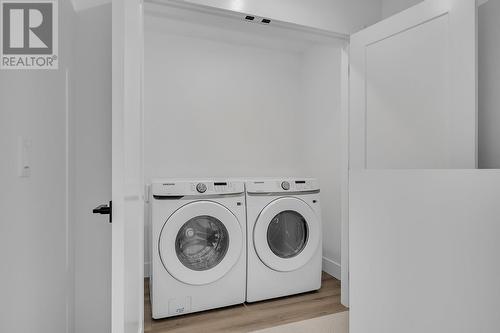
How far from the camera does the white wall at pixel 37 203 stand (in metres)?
1.35

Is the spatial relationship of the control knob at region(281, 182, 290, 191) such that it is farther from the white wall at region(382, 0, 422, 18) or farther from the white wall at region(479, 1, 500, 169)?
the white wall at region(382, 0, 422, 18)

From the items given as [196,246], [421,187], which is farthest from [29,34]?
[421,187]

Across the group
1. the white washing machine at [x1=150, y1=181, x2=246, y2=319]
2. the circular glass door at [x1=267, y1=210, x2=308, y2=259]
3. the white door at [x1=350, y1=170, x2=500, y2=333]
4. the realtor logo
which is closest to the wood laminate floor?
the white washing machine at [x1=150, y1=181, x2=246, y2=319]

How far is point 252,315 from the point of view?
2.16 meters

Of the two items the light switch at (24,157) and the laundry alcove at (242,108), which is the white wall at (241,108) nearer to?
the laundry alcove at (242,108)

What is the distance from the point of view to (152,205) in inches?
82.6

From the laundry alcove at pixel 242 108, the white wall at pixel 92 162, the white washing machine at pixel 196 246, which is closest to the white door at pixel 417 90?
the laundry alcove at pixel 242 108

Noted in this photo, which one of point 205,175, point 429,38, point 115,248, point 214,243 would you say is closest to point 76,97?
point 115,248

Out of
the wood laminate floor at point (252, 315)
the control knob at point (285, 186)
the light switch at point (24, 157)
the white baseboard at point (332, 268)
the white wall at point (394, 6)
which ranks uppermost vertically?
the white wall at point (394, 6)

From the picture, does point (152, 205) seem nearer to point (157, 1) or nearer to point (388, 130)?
point (157, 1)

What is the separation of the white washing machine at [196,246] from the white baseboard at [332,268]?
1045mm

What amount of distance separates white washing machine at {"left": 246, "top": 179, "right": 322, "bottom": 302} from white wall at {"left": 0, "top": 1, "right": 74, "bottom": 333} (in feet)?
4.08

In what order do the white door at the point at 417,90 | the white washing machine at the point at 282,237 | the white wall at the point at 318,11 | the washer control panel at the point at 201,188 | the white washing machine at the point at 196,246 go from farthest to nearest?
the white washing machine at the point at 282,237 < the washer control panel at the point at 201,188 < the white washing machine at the point at 196,246 < the white wall at the point at 318,11 < the white door at the point at 417,90

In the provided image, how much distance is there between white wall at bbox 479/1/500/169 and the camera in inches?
61.1
